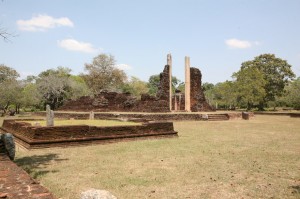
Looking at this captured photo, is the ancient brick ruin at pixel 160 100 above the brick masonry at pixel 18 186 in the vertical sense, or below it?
above

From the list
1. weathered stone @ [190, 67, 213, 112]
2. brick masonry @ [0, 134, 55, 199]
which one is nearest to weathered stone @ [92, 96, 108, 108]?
weathered stone @ [190, 67, 213, 112]

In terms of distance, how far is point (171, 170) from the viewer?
6.06 metres

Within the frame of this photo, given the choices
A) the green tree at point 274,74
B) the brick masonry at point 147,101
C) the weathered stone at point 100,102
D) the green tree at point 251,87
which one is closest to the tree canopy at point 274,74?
the green tree at point 274,74

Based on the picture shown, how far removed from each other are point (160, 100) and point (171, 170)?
19361 mm

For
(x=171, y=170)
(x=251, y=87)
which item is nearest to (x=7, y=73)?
(x=251, y=87)

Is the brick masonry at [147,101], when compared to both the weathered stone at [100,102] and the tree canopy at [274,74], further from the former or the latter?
the tree canopy at [274,74]

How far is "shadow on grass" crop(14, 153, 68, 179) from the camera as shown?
588cm

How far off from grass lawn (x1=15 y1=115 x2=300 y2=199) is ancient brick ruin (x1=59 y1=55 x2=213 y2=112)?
15601mm

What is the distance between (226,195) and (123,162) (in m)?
3.04

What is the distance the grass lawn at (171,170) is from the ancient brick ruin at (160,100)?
15601 mm

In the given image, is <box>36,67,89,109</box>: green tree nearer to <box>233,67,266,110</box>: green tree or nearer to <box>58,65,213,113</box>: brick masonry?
<box>58,65,213,113</box>: brick masonry

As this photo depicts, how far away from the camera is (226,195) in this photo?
177 inches

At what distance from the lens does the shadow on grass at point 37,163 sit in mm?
5883

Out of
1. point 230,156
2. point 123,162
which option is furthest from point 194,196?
point 230,156
